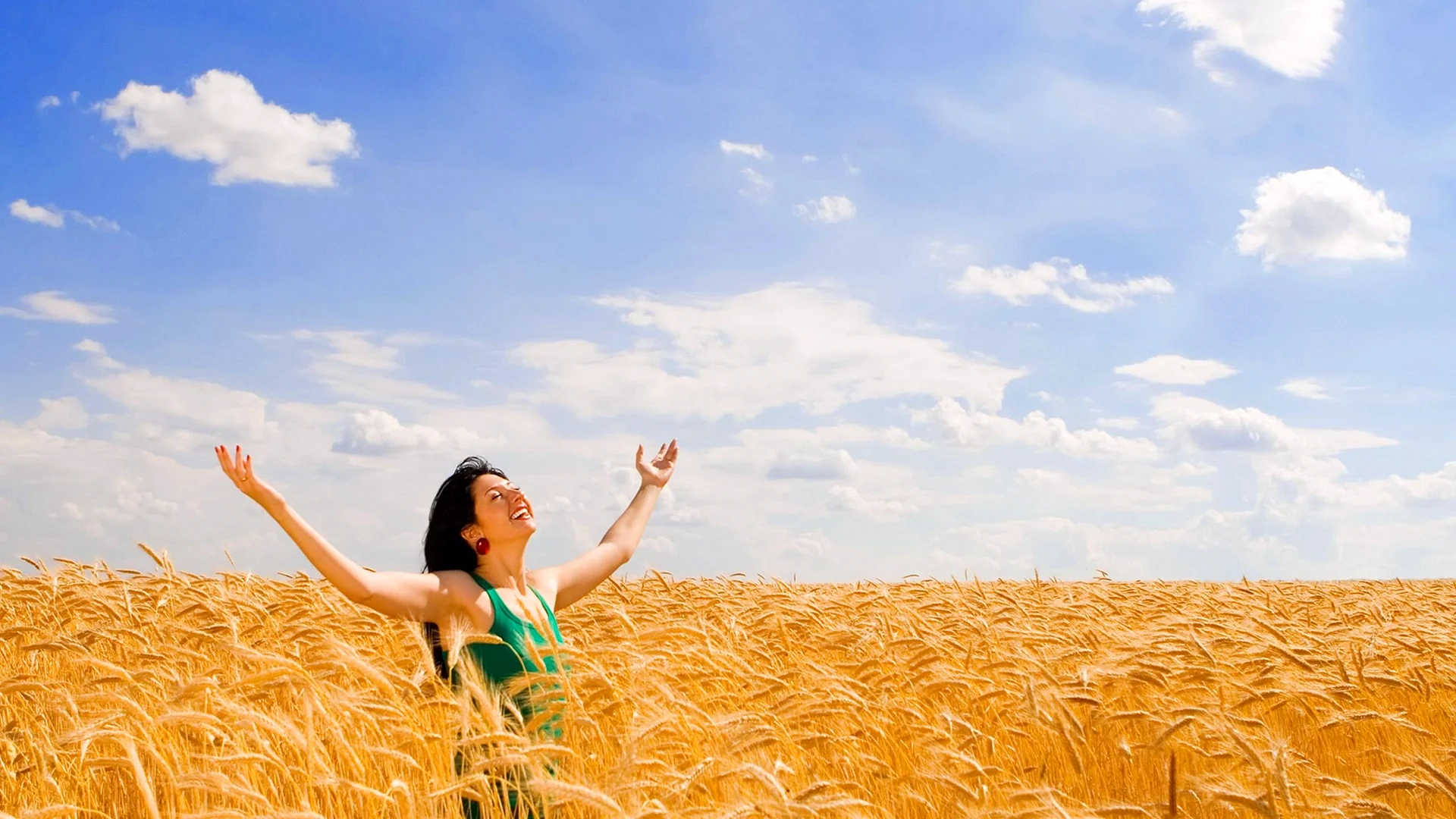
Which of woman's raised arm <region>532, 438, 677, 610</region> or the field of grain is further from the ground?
woman's raised arm <region>532, 438, 677, 610</region>

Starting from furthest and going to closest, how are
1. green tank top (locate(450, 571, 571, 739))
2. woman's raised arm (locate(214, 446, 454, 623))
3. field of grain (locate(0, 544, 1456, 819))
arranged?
green tank top (locate(450, 571, 571, 739))
woman's raised arm (locate(214, 446, 454, 623))
field of grain (locate(0, 544, 1456, 819))

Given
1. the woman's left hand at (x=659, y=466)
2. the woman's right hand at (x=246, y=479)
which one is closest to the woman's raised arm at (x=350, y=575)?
the woman's right hand at (x=246, y=479)

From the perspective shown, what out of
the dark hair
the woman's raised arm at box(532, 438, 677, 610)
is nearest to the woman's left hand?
the woman's raised arm at box(532, 438, 677, 610)

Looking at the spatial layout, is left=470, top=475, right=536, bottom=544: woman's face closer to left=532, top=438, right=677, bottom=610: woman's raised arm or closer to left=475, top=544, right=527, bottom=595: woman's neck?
left=475, top=544, right=527, bottom=595: woman's neck

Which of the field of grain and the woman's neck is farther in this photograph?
the woman's neck

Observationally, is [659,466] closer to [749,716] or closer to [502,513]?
[502,513]

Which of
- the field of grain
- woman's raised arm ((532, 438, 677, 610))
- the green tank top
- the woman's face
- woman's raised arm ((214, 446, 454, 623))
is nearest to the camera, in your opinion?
the field of grain

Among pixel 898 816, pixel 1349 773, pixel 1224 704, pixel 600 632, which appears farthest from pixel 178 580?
pixel 1349 773

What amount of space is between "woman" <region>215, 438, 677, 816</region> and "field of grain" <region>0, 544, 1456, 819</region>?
155 millimetres

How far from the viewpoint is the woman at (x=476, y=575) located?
3057 millimetres

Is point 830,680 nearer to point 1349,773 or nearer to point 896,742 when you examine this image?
point 896,742

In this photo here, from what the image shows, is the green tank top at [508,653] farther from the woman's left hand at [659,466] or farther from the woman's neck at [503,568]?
the woman's left hand at [659,466]

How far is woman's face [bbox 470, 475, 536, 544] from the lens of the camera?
3432mm

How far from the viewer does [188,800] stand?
10.5ft
